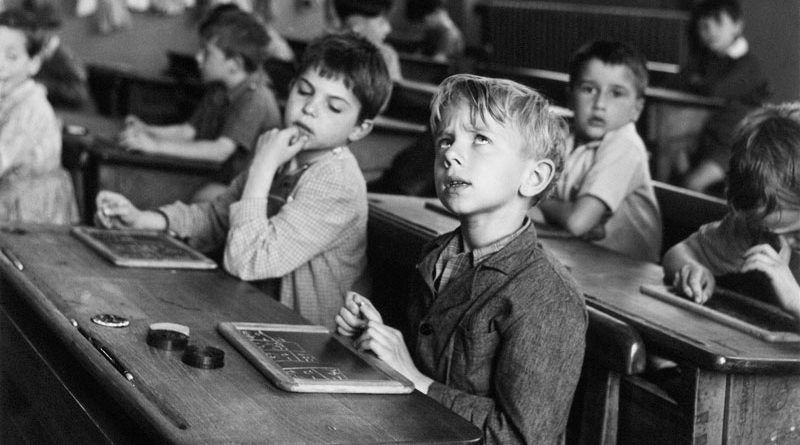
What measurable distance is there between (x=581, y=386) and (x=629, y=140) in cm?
127

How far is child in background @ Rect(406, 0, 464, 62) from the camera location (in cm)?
913

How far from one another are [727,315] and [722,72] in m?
5.03

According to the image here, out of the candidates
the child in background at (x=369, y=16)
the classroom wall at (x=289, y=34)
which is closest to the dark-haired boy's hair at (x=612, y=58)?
the child in background at (x=369, y=16)

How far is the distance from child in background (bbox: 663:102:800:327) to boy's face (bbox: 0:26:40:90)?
2661 millimetres

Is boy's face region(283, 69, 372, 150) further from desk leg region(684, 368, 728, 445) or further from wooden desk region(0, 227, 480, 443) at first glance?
desk leg region(684, 368, 728, 445)

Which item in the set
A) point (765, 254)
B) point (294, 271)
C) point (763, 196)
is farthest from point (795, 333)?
point (294, 271)

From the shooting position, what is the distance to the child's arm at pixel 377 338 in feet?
6.14

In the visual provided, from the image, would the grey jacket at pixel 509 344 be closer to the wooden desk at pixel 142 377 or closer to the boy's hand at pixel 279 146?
the wooden desk at pixel 142 377

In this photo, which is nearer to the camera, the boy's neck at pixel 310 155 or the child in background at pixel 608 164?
the boy's neck at pixel 310 155

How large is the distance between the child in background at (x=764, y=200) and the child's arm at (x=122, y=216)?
52.1 inches

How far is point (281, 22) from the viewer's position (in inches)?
377

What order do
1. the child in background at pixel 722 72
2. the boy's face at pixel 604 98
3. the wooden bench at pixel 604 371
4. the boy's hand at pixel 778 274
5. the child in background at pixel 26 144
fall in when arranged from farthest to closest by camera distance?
the child in background at pixel 722 72, the child in background at pixel 26 144, the boy's face at pixel 604 98, the boy's hand at pixel 778 274, the wooden bench at pixel 604 371

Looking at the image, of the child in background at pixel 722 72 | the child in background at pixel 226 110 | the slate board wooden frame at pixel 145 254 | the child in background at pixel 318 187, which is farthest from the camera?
the child in background at pixel 722 72

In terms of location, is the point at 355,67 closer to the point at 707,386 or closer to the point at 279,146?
the point at 279,146
